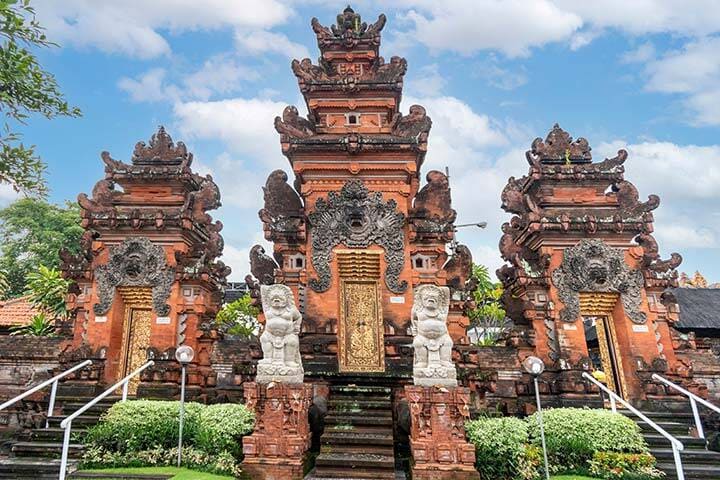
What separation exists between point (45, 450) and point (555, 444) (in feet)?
29.1

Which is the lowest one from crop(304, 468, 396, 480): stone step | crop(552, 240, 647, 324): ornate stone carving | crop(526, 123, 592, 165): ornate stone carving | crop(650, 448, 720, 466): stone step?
crop(650, 448, 720, 466): stone step

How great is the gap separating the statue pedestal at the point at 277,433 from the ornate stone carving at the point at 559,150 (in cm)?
853

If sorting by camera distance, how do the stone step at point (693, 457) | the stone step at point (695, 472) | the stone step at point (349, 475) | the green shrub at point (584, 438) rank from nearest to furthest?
the stone step at point (349, 475)
the stone step at point (695, 472)
the green shrub at point (584, 438)
the stone step at point (693, 457)

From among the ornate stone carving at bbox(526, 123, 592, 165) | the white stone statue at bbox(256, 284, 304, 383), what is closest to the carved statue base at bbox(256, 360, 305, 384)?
the white stone statue at bbox(256, 284, 304, 383)

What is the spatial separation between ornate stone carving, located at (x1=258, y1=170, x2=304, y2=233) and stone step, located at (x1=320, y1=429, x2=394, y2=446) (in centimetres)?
490

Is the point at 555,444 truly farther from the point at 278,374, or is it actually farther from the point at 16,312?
the point at 16,312

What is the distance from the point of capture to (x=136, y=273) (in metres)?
11.0

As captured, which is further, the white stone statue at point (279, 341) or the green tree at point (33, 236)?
the green tree at point (33, 236)

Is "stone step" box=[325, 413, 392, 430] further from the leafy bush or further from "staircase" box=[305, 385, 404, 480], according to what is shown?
the leafy bush

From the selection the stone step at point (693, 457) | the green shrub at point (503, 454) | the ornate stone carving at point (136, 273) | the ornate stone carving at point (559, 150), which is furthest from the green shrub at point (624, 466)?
the ornate stone carving at point (136, 273)

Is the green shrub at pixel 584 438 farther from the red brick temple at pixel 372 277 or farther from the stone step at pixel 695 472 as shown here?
A: the red brick temple at pixel 372 277

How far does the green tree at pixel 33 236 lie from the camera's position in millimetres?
24438

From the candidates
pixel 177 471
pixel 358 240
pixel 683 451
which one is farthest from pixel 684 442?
pixel 177 471

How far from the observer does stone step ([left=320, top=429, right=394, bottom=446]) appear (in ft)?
24.3
